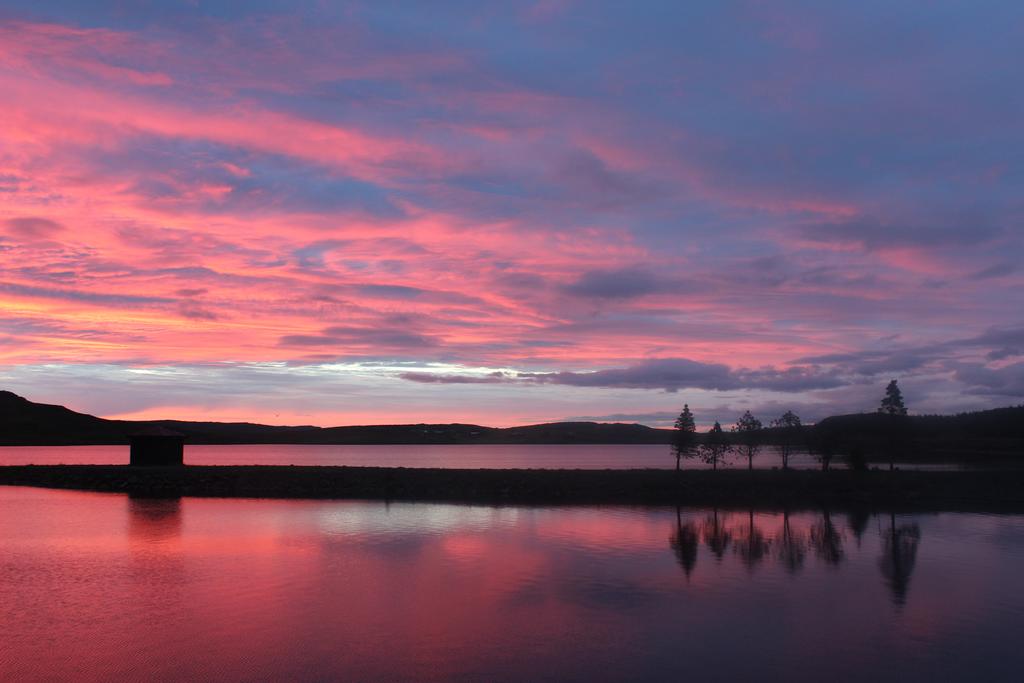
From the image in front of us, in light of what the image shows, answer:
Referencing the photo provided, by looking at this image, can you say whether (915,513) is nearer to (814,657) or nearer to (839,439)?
(839,439)

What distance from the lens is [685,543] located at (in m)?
37.2

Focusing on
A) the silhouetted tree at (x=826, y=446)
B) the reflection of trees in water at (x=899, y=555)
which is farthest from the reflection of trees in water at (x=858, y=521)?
the silhouetted tree at (x=826, y=446)

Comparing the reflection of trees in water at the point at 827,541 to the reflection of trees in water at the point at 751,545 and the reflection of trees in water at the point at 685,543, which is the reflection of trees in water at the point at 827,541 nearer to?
the reflection of trees in water at the point at 751,545

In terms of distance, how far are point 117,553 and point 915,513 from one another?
4798 centimetres

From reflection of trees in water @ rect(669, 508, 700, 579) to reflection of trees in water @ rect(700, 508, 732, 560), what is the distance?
53cm

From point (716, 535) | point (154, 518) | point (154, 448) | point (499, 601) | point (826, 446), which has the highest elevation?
point (826, 446)

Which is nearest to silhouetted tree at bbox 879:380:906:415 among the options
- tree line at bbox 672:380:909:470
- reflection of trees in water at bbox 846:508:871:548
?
tree line at bbox 672:380:909:470

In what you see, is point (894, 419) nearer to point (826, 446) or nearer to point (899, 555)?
point (826, 446)

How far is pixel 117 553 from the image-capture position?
102ft

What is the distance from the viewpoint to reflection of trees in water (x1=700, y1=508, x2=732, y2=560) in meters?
35.6

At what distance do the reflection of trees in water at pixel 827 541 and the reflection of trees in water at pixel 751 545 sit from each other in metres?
2.38

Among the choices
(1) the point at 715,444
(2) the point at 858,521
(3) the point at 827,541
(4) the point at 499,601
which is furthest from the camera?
(1) the point at 715,444

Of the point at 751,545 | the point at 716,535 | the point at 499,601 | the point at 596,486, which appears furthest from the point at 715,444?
the point at 499,601

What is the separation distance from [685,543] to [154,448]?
187 ft
